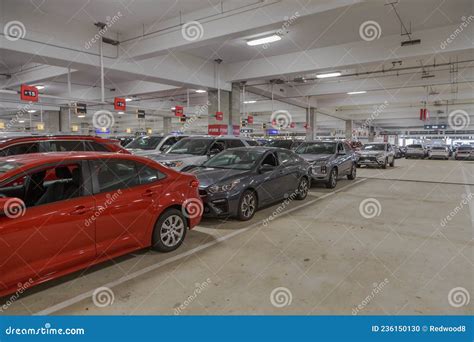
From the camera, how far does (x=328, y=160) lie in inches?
384

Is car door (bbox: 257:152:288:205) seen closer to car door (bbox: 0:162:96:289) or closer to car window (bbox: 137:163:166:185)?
car window (bbox: 137:163:166:185)

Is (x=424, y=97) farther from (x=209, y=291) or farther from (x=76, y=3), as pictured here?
(x=209, y=291)

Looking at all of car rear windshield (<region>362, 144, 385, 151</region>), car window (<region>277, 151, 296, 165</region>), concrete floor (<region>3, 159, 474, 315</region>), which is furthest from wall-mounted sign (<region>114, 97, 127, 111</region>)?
car rear windshield (<region>362, 144, 385, 151</region>)

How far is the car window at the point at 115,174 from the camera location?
12.2ft

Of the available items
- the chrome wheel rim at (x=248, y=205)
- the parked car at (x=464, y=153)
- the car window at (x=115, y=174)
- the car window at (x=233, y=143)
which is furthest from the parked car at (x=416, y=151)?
the car window at (x=115, y=174)

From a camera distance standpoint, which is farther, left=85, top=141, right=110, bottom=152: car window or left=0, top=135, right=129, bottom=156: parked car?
left=85, top=141, right=110, bottom=152: car window

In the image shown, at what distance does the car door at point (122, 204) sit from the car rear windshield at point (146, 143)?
7.63 meters

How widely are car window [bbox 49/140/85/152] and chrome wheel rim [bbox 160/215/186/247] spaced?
150 inches

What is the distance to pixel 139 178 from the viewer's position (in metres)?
4.11

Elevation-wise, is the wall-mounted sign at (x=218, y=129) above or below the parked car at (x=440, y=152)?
above

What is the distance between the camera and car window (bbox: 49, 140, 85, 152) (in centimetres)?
666

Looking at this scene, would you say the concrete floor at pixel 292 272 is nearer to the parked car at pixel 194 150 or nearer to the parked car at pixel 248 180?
the parked car at pixel 248 180

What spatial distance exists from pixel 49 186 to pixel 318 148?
8794 millimetres

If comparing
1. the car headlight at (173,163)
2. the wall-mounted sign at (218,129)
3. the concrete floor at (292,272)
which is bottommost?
the concrete floor at (292,272)
